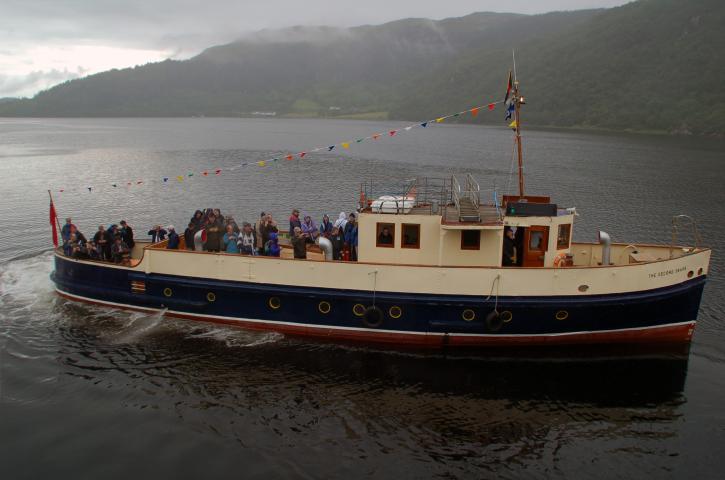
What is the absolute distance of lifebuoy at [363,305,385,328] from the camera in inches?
520

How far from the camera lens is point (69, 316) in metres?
15.3

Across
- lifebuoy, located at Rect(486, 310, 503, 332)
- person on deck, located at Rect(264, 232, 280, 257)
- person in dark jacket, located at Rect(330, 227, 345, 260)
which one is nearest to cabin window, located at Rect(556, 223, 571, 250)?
lifebuoy, located at Rect(486, 310, 503, 332)

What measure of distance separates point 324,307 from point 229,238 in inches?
123

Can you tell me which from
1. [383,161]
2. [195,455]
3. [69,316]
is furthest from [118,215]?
[383,161]

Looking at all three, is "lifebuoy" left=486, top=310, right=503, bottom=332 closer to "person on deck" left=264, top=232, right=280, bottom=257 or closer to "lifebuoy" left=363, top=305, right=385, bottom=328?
"lifebuoy" left=363, top=305, right=385, bottom=328

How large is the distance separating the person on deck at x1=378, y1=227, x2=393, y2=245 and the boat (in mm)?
25

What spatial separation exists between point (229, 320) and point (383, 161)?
45.0 m

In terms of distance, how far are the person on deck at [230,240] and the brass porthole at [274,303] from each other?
1.70 m

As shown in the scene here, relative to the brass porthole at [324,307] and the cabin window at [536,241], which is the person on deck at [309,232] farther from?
the cabin window at [536,241]

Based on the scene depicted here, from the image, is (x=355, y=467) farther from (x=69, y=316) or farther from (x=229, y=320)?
(x=69, y=316)

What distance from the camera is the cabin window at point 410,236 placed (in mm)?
13273

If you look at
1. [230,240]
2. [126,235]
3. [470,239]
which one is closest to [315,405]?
[230,240]

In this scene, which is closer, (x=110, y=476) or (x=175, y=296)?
(x=110, y=476)

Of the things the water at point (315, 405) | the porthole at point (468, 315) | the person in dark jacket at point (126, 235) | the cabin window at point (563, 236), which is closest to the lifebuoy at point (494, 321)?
the porthole at point (468, 315)
